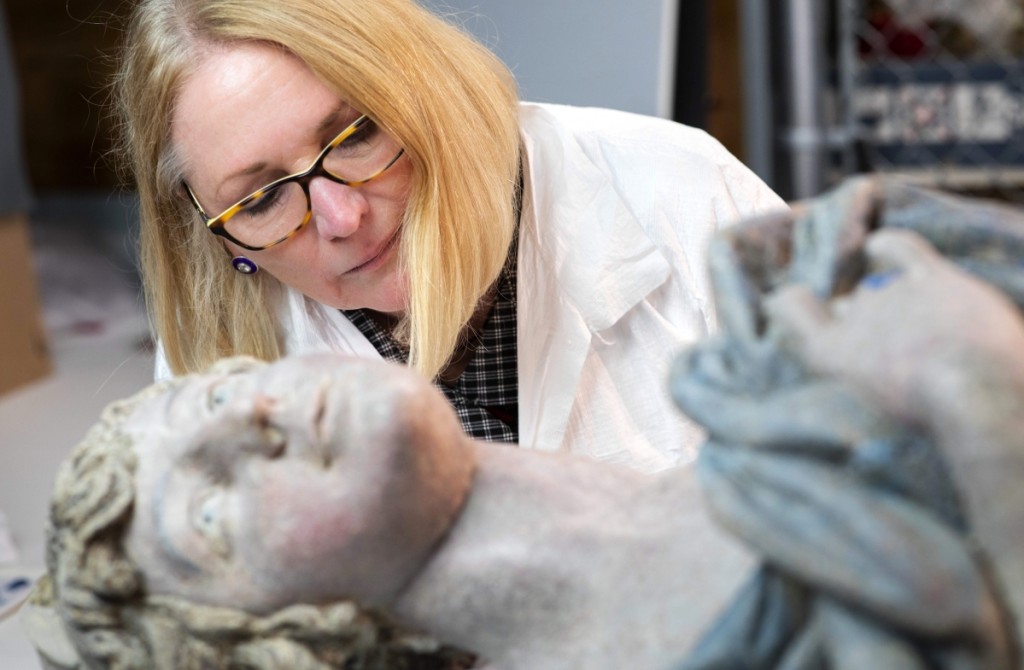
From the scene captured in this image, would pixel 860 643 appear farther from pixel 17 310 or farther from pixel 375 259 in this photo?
pixel 17 310

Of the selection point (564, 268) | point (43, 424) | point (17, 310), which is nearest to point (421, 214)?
point (564, 268)

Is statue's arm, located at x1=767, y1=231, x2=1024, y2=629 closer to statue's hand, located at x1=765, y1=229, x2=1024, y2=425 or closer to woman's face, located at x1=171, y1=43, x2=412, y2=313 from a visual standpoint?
statue's hand, located at x1=765, y1=229, x2=1024, y2=425

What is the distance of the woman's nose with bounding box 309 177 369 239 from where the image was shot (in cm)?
123

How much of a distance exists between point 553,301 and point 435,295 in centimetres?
20

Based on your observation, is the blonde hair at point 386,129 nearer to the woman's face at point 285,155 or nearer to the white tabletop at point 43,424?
the woman's face at point 285,155

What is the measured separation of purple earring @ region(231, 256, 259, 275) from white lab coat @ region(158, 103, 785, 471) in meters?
0.10

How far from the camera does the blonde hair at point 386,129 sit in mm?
1237

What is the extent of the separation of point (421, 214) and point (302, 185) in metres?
0.14

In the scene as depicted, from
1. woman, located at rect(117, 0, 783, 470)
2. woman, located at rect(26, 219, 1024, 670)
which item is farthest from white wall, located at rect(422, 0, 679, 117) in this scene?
woman, located at rect(26, 219, 1024, 670)

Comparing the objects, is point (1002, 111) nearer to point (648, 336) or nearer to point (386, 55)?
point (648, 336)

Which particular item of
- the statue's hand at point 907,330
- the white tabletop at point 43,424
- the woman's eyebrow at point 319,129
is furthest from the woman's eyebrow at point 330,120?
the statue's hand at point 907,330

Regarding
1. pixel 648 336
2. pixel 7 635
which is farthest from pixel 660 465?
pixel 7 635

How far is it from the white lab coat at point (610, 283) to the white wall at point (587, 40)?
450 mm

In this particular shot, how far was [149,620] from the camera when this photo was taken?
2.62 feet
